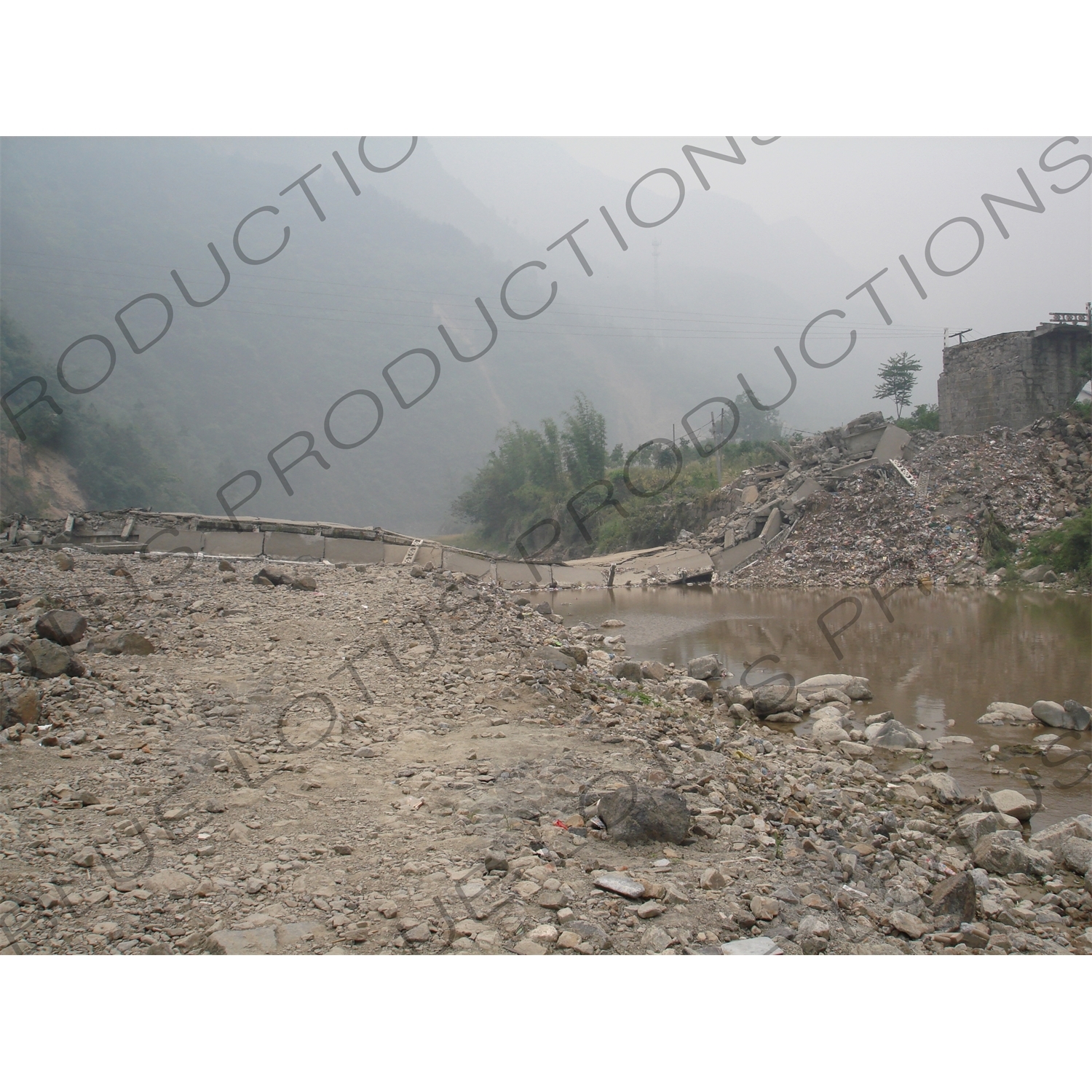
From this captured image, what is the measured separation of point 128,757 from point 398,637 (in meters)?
2.48

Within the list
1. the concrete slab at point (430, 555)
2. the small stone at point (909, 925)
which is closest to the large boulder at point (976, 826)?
the small stone at point (909, 925)

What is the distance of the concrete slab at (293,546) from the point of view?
10.8 meters

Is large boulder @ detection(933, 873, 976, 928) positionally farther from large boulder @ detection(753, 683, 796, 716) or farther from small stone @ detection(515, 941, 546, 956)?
large boulder @ detection(753, 683, 796, 716)

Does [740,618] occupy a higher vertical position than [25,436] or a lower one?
lower

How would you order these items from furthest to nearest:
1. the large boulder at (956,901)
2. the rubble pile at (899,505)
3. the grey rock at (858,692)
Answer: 1. the rubble pile at (899,505)
2. the grey rock at (858,692)
3. the large boulder at (956,901)

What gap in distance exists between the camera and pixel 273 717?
12.6 ft

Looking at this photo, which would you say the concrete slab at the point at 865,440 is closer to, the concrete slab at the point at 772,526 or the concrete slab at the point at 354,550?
the concrete slab at the point at 772,526

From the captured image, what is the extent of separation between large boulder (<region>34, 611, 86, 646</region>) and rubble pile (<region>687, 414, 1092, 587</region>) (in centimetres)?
1495

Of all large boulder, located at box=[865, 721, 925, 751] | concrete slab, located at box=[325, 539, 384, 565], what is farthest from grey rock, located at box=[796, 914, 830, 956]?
concrete slab, located at box=[325, 539, 384, 565]

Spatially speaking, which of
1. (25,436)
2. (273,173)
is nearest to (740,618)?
(25,436)

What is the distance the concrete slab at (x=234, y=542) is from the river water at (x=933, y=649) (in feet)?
18.1

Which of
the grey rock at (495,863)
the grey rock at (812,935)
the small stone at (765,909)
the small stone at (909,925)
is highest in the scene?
the grey rock at (495,863)

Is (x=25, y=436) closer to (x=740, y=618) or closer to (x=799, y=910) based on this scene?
(x=740, y=618)

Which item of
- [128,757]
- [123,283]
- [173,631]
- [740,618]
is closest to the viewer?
[128,757]
